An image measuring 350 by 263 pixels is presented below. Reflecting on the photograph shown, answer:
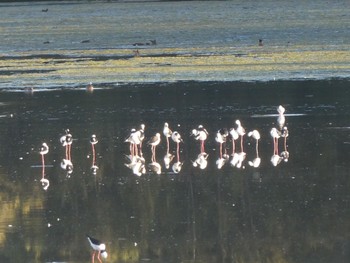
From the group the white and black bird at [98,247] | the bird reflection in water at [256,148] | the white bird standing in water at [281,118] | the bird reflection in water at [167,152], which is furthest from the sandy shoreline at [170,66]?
the white and black bird at [98,247]

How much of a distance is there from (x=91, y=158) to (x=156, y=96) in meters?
9.41

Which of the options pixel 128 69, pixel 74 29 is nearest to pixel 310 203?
pixel 128 69

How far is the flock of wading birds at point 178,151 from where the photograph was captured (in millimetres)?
19000

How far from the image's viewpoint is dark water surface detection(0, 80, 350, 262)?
13570 mm

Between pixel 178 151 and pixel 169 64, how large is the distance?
61.8ft

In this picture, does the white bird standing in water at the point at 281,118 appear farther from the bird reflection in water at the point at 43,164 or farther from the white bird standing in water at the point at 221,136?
the bird reflection in water at the point at 43,164

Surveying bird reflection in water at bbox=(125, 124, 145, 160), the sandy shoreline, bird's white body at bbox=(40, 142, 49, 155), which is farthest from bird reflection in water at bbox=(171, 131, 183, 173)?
the sandy shoreline

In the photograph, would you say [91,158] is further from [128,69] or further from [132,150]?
[128,69]

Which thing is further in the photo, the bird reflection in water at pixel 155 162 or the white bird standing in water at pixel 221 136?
the white bird standing in water at pixel 221 136

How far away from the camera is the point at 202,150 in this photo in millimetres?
20484

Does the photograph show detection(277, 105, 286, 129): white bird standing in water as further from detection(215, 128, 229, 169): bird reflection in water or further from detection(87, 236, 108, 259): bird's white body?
detection(87, 236, 108, 259): bird's white body

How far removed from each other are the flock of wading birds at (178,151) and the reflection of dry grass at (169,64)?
1188 cm

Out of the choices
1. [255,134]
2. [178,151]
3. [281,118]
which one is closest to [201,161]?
[178,151]

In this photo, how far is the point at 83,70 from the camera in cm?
3812
